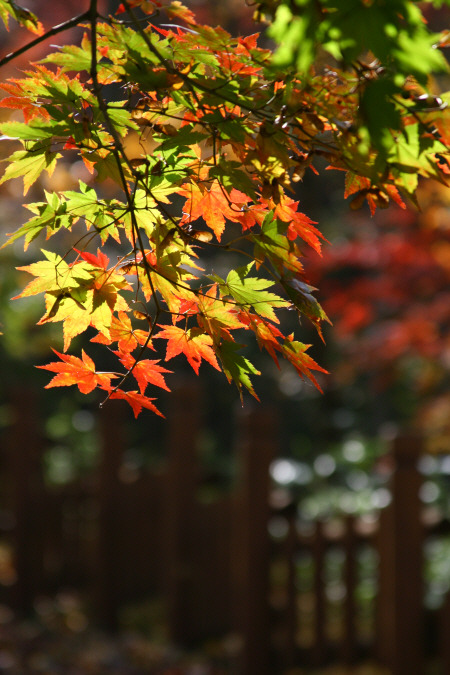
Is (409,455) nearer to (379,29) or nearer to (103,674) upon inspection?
(103,674)

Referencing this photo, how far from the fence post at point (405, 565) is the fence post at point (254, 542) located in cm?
76

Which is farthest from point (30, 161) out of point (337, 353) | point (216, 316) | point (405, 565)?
point (337, 353)

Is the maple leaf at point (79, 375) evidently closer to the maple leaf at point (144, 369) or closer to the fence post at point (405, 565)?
the maple leaf at point (144, 369)

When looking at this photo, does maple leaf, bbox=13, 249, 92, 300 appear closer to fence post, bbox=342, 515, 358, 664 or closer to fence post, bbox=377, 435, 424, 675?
fence post, bbox=377, 435, 424, 675

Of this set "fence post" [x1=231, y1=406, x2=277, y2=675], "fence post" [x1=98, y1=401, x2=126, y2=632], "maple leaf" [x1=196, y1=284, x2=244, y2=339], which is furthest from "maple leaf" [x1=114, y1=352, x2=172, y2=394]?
"fence post" [x1=98, y1=401, x2=126, y2=632]

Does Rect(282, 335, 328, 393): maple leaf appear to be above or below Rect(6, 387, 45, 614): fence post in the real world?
above

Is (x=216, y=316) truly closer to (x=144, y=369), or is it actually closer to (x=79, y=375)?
(x=144, y=369)

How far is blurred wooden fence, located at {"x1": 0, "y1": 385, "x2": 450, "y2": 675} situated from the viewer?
394 cm

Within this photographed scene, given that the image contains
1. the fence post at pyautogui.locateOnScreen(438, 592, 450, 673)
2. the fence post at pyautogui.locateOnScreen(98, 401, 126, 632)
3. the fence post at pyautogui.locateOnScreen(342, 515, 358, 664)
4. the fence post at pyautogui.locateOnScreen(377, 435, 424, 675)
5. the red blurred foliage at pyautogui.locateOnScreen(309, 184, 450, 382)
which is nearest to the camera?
the fence post at pyautogui.locateOnScreen(438, 592, 450, 673)

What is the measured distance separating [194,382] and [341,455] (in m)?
3.87

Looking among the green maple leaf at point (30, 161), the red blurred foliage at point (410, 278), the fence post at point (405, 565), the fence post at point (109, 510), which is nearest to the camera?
the green maple leaf at point (30, 161)

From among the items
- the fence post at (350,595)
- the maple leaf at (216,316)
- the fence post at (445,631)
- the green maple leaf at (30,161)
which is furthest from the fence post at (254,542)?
the green maple leaf at (30,161)

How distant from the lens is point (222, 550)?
5055 millimetres

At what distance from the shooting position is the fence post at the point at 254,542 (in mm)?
4270
